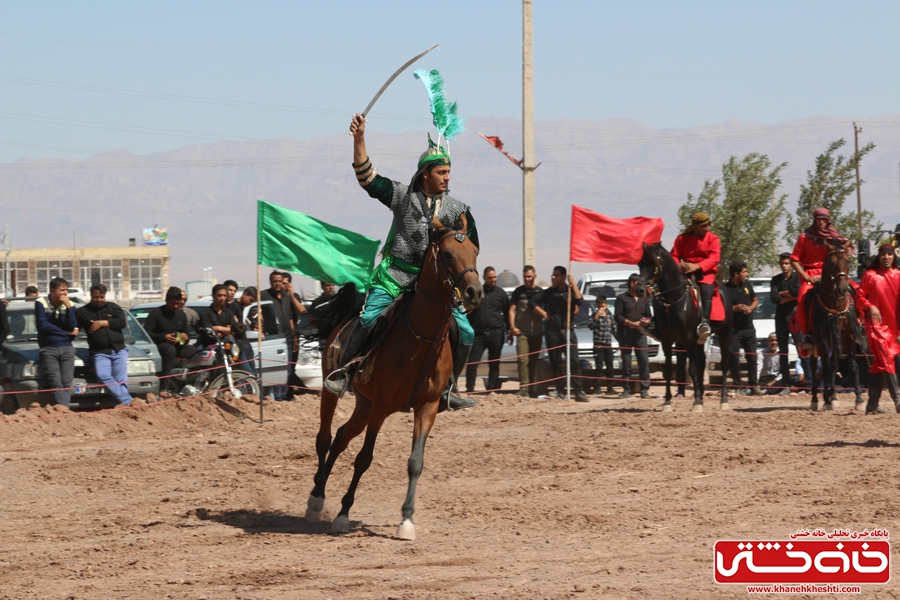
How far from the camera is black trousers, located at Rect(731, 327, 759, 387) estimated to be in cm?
1978

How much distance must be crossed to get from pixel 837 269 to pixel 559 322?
5.53 metres

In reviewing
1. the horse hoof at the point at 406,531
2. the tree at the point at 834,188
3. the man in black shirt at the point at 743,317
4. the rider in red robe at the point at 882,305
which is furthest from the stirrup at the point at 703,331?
the tree at the point at 834,188

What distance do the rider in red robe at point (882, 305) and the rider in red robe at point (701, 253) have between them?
10.7 feet

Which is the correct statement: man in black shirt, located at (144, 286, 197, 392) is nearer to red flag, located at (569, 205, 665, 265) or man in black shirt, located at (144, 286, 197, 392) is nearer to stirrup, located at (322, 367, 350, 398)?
red flag, located at (569, 205, 665, 265)

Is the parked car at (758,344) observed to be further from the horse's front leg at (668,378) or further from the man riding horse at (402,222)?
the man riding horse at (402,222)

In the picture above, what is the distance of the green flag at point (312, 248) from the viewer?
1548 centimetres

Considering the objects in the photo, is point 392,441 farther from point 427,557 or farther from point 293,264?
point 427,557

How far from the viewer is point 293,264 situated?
52.4 ft

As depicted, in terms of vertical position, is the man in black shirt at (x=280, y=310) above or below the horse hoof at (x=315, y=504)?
above

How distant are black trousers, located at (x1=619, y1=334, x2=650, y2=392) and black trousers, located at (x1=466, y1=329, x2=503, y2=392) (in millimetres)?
2188

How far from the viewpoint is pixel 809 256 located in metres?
16.6

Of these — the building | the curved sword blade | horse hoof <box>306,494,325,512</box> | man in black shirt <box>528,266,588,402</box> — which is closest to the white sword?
the curved sword blade

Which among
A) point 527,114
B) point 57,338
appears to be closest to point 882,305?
point 57,338

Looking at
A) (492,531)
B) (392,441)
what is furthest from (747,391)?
(492,531)
